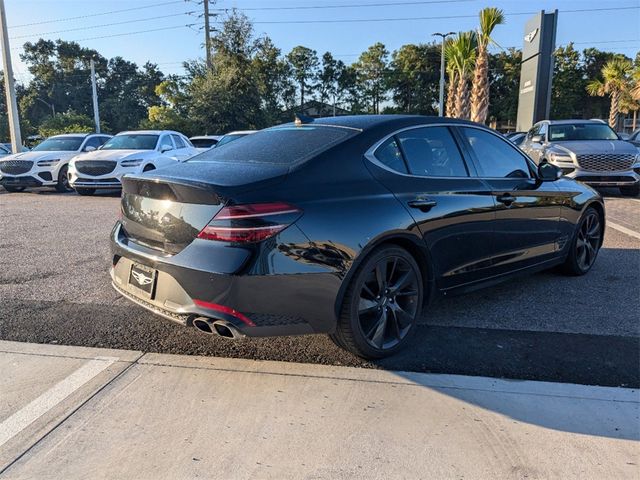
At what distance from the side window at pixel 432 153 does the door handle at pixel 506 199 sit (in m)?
0.39

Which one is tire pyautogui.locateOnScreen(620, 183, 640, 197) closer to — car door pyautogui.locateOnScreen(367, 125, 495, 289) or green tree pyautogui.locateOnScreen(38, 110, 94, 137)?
car door pyautogui.locateOnScreen(367, 125, 495, 289)

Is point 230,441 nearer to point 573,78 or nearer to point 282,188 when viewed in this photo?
point 282,188

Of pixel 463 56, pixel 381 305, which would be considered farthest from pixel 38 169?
pixel 463 56

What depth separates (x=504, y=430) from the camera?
2.66 m

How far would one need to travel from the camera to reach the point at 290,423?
2.71 metres

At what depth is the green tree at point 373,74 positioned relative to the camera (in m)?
59.9

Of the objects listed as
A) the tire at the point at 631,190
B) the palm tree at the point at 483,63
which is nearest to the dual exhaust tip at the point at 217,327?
the tire at the point at 631,190

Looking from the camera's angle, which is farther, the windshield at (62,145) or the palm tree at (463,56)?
the palm tree at (463,56)

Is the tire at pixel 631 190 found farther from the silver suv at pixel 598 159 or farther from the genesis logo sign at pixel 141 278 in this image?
the genesis logo sign at pixel 141 278

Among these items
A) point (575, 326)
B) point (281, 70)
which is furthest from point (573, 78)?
point (575, 326)

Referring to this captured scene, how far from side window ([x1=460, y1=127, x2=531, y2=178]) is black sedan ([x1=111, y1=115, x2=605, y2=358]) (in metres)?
0.01

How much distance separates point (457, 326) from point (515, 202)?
1.17 meters

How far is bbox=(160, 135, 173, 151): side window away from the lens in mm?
13045

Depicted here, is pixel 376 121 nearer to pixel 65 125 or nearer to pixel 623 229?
pixel 623 229
